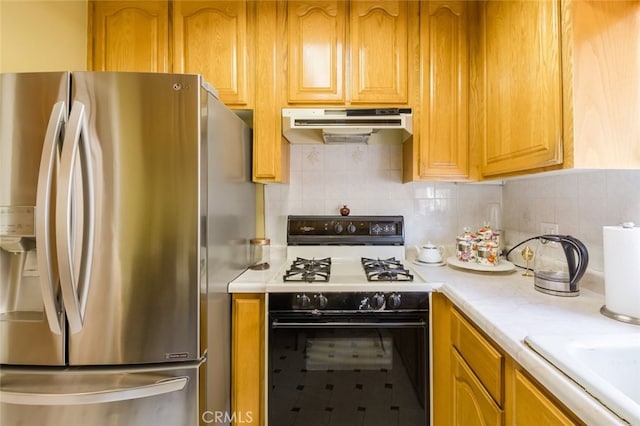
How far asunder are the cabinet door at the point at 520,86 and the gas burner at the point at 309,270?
98 centimetres

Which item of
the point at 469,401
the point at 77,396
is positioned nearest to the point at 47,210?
the point at 77,396

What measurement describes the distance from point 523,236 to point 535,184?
0.31 metres

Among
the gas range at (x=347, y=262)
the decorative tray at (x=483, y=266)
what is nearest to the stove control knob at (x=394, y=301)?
the gas range at (x=347, y=262)

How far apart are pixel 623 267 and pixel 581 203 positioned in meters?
0.51

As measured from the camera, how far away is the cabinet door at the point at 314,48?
1635 mm

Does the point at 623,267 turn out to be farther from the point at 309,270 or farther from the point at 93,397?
the point at 93,397

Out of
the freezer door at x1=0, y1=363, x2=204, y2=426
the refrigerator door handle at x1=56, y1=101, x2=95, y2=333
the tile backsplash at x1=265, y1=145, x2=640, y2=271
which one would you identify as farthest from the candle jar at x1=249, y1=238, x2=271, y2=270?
the refrigerator door handle at x1=56, y1=101, x2=95, y2=333

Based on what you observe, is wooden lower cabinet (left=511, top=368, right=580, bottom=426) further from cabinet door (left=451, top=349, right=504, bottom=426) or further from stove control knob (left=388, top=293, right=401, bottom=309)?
stove control knob (left=388, top=293, right=401, bottom=309)

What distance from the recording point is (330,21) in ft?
5.38

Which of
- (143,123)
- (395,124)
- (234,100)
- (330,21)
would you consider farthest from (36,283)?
(330,21)

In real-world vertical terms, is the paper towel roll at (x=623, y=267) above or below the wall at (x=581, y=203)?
below

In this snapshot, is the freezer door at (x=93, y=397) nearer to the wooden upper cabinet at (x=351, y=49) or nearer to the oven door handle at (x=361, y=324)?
the oven door handle at (x=361, y=324)

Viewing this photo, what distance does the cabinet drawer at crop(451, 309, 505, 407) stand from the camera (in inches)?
35.6

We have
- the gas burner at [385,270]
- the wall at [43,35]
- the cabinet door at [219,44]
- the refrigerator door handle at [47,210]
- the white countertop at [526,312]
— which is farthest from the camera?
the cabinet door at [219,44]
